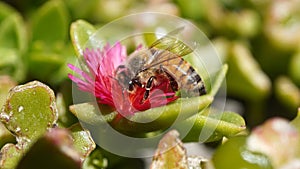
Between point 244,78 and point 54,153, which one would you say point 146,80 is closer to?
point 54,153

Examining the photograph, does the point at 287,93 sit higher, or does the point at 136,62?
the point at 136,62

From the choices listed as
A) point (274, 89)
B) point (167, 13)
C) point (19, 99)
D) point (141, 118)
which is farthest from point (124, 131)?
point (274, 89)

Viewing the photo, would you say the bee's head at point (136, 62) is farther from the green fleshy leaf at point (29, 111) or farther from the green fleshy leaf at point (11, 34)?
the green fleshy leaf at point (11, 34)

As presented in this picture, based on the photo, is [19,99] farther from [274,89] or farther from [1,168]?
[274,89]

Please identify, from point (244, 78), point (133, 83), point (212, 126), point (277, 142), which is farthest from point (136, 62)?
point (244, 78)

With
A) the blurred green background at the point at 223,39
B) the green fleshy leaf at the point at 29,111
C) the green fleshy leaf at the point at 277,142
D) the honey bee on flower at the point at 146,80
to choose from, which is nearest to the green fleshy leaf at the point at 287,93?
the blurred green background at the point at 223,39

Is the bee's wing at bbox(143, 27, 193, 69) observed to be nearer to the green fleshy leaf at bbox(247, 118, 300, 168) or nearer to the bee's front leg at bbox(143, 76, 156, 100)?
the bee's front leg at bbox(143, 76, 156, 100)

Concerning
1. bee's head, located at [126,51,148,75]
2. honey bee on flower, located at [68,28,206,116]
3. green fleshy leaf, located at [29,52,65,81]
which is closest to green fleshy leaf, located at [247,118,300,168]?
honey bee on flower, located at [68,28,206,116]
